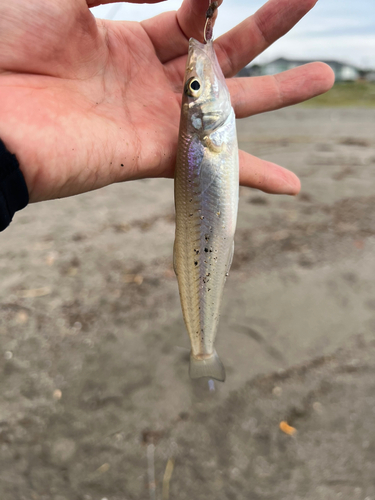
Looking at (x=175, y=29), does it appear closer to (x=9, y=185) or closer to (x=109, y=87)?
(x=109, y=87)

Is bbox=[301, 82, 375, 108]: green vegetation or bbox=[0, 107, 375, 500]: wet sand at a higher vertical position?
bbox=[0, 107, 375, 500]: wet sand

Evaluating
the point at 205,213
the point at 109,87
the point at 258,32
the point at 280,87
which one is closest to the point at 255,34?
the point at 258,32

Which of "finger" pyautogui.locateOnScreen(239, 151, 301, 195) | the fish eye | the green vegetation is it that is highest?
the fish eye

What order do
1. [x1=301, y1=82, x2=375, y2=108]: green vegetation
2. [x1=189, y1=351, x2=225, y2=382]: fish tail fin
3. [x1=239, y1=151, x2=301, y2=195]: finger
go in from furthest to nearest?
[x1=301, y1=82, x2=375, y2=108]: green vegetation < [x1=239, y1=151, x2=301, y2=195]: finger < [x1=189, y1=351, x2=225, y2=382]: fish tail fin

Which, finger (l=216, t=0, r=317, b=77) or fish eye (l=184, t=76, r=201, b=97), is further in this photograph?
finger (l=216, t=0, r=317, b=77)

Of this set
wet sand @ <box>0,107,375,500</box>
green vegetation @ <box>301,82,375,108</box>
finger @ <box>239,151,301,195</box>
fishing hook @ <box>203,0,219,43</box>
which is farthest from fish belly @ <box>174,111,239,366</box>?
green vegetation @ <box>301,82,375,108</box>

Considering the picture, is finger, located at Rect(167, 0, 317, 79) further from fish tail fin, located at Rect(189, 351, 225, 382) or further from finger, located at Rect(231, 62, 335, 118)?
fish tail fin, located at Rect(189, 351, 225, 382)

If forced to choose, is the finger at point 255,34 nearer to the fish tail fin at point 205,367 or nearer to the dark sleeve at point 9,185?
the dark sleeve at point 9,185

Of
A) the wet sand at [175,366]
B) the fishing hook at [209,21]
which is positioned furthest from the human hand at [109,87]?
the wet sand at [175,366]
